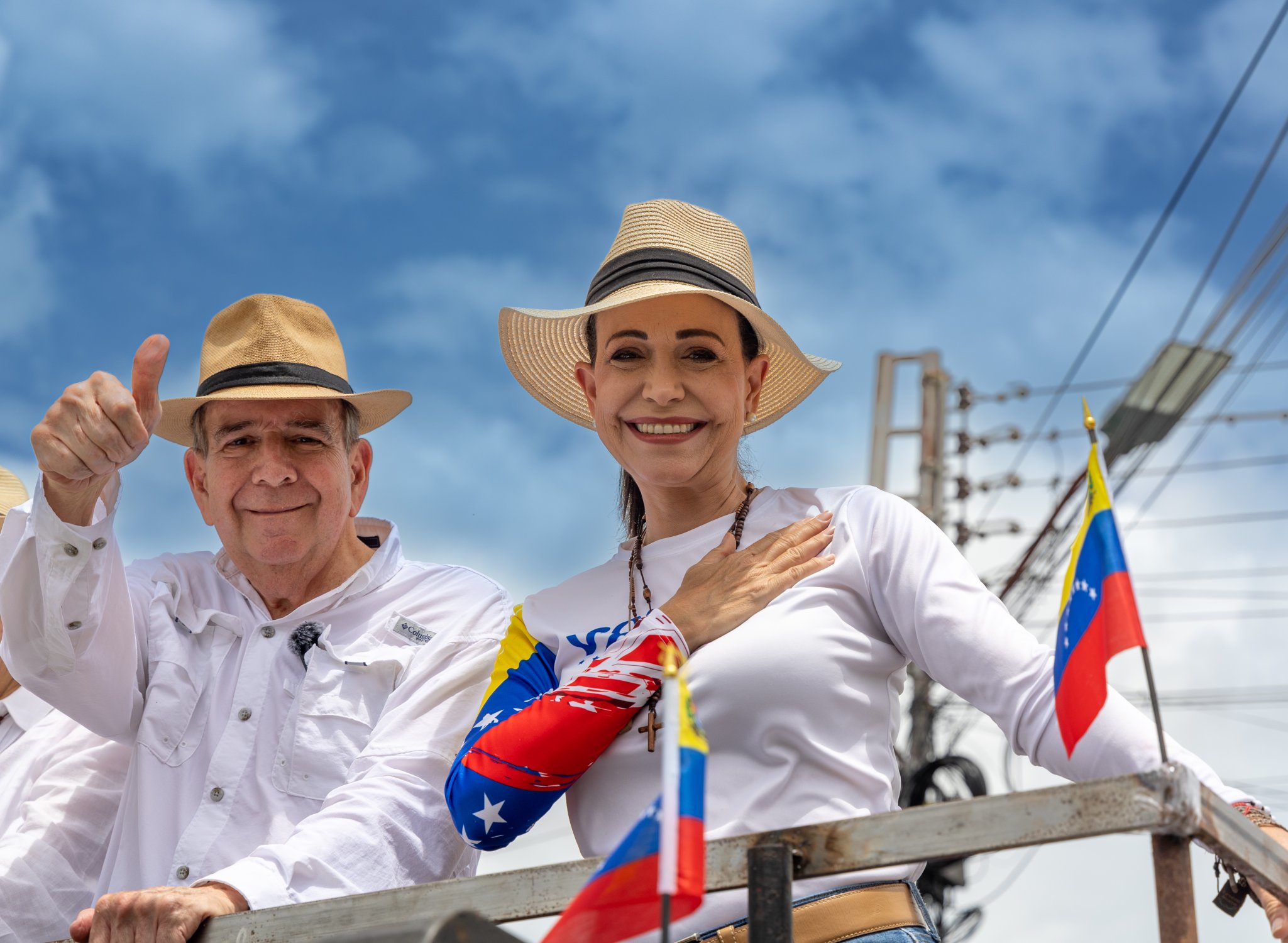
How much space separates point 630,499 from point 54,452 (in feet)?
4.24

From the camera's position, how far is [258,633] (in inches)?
148

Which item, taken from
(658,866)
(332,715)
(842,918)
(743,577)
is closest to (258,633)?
(332,715)

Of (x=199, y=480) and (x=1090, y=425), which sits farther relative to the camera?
(x=199, y=480)

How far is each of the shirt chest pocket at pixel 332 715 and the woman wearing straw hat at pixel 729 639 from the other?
0.66m

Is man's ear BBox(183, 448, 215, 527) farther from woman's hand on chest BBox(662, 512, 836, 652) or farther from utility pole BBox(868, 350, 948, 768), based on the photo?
utility pole BBox(868, 350, 948, 768)

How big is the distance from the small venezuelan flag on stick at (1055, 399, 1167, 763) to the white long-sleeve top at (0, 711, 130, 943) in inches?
106

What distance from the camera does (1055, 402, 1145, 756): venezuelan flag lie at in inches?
75.7

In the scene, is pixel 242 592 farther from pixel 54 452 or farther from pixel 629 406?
pixel 629 406

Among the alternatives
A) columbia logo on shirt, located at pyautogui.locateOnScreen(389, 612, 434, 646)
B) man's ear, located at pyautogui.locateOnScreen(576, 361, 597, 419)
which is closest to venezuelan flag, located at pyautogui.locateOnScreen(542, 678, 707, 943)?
man's ear, located at pyautogui.locateOnScreen(576, 361, 597, 419)

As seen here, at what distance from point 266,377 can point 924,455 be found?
10.9 meters

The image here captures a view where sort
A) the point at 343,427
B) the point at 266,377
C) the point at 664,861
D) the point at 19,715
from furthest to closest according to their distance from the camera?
the point at 19,715 < the point at 343,427 < the point at 266,377 < the point at 664,861

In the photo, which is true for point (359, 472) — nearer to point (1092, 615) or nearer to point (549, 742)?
point (549, 742)

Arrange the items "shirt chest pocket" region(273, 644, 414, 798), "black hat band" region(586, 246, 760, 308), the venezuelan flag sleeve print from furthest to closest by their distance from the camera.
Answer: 1. "shirt chest pocket" region(273, 644, 414, 798)
2. "black hat band" region(586, 246, 760, 308)
3. the venezuelan flag sleeve print

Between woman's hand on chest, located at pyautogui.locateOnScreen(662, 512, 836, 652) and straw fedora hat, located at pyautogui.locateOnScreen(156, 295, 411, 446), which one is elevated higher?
straw fedora hat, located at pyautogui.locateOnScreen(156, 295, 411, 446)
